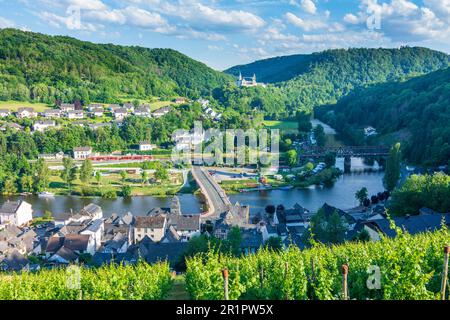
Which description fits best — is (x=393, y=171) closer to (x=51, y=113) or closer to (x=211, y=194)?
(x=211, y=194)

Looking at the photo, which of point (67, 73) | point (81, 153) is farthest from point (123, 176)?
point (67, 73)

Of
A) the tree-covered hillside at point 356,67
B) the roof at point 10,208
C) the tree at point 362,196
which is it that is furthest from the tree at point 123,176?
the tree-covered hillside at point 356,67

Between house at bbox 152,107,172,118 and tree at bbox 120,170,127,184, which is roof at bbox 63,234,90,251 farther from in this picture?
house at bbox 152,107,172,118

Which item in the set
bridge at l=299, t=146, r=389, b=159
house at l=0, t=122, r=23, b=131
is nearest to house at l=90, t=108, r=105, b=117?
house at l=0, t=122, r=23, b=131

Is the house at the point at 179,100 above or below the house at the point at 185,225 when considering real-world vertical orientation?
above

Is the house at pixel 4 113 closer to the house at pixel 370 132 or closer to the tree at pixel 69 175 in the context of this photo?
the tree at pixel 69 175
